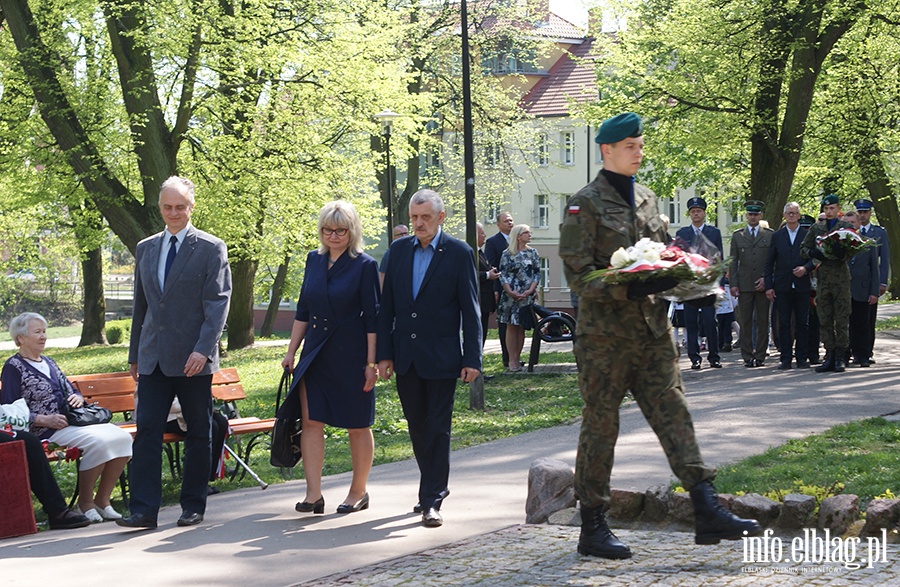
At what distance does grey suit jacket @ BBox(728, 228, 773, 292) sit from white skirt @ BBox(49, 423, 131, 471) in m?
10.6

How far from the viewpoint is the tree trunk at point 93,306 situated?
3775 cm

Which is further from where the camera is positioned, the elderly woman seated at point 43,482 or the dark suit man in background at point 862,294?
the dark suit man in background at point 862,294

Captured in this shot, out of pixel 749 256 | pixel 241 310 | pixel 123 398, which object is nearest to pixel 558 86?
pixel 241 310

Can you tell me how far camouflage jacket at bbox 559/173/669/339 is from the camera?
6.34 metres

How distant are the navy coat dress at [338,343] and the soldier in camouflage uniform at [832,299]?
9314mm

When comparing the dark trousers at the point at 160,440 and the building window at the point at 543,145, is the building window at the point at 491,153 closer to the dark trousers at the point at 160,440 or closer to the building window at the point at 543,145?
the building window at the point at 543,145

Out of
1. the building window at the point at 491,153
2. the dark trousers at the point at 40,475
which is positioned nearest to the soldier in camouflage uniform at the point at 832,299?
the dark trousers at the point at 40,475

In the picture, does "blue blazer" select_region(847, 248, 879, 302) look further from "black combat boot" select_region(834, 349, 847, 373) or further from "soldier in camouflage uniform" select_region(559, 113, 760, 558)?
"soldier in camouflage uniform" select_region(559, 113, 760, 558)

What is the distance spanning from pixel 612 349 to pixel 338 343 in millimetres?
2464

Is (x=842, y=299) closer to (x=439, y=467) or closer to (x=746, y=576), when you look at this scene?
(x=439, y=467)

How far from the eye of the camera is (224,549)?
23.7 ft

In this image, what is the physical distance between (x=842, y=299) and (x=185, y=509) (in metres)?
10.5

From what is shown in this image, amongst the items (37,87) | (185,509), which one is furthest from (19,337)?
(37,87)

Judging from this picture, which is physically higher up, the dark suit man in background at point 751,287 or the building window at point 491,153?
the building window at point 491,153
